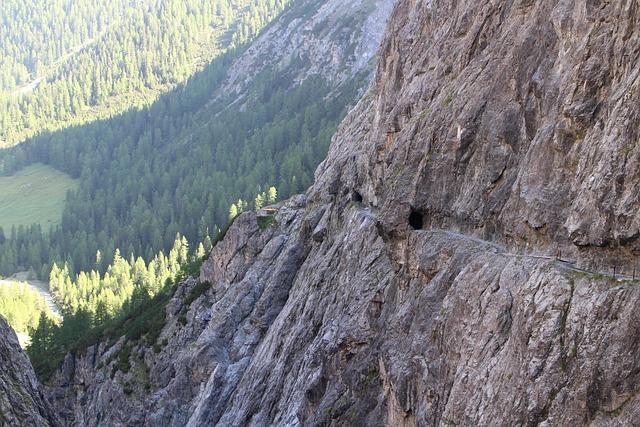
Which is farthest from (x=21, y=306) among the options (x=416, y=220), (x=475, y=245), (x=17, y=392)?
(x=475, y=245)

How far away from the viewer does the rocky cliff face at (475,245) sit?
91.7 feet

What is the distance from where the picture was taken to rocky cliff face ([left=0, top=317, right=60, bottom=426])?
165 ft

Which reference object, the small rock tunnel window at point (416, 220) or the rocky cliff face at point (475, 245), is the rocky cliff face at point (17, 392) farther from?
the small rock tunnel window at point (416, 220)

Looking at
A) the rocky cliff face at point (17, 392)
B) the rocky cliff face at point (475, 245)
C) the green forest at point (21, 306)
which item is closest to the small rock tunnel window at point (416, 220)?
→ the rocky cliff face at point (475, 245)

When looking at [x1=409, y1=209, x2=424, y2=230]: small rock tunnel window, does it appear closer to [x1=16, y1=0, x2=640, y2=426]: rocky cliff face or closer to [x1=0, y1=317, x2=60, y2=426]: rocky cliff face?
[x1=16, y1=0, x2=640, y2=426]: rocky cliff face

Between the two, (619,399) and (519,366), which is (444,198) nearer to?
(519,366)

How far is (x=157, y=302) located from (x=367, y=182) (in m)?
49.6

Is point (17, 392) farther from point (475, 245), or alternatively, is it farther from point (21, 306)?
point (21, 306)

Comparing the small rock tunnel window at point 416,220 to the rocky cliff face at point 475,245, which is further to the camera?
the small rock tunnel window at point 416,220

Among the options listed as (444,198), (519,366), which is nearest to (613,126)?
(519,366)

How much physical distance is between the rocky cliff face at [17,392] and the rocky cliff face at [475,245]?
1311 centimetres

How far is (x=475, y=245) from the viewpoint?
3734 centimetres

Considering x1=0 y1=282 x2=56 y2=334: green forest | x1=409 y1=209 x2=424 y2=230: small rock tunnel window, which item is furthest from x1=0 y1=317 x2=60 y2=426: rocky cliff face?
x1=0 y1=282 x2=56 y2=334: green forest

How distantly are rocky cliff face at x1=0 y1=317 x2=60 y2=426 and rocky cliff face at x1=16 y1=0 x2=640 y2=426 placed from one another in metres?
13.1
